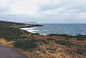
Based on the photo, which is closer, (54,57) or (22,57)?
(22,57)

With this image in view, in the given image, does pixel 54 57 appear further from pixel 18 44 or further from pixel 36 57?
pixel 18 44

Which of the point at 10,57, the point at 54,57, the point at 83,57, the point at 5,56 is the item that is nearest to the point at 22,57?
the point at 10,57

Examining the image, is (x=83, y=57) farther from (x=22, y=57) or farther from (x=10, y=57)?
(x=10, y=57)

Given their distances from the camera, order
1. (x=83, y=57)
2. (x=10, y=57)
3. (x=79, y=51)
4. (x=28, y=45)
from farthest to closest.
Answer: (x=28, y=45)
(x=79, y=51)
(x=83, y=57)
(x=10, y=57)

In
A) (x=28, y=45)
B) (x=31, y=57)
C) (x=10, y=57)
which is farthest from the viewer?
(x=28, y=45)

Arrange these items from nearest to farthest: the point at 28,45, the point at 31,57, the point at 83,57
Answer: the point at 31,57, the point at 83,57, the point at 28,45

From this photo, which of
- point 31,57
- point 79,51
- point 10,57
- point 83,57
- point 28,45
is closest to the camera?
point 10,57

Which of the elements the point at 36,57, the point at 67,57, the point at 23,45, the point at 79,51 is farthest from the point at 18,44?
the point at 79,51

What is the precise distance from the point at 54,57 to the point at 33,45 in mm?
3142

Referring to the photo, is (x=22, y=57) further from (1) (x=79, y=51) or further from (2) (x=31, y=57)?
(1) (x=79, y=51)

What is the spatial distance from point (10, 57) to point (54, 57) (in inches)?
121

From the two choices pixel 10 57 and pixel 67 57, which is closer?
pixel 10 57

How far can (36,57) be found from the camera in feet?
17.7

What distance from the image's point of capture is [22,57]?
5.02 meters
